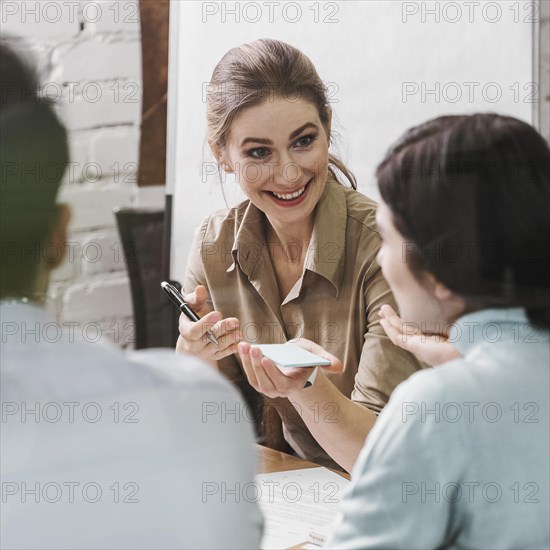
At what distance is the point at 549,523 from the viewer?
0.73 meters

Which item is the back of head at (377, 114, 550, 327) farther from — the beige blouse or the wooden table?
the wooden table

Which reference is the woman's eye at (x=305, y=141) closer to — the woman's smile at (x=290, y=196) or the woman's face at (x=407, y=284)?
the woman's smile at (x=290, y=196)

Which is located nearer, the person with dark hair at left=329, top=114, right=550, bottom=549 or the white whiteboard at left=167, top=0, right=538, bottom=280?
the person with dark hair at left=329, top=114, right=550, bottom=549

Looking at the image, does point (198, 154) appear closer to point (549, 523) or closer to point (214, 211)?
point (214, 211)

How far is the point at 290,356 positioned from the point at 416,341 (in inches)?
7.7

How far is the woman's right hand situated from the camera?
4.70ft

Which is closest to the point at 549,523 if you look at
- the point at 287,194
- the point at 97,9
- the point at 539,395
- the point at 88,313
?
the point at 539,395

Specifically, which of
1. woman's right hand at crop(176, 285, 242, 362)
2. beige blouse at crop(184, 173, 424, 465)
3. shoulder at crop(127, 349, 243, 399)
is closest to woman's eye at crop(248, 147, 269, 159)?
beige blouse at crop(184, 173, 424, 465)

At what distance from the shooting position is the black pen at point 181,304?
1446 millimetres

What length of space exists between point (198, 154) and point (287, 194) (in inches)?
10.1

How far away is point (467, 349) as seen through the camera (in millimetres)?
811

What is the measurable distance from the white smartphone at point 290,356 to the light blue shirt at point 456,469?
47 cm

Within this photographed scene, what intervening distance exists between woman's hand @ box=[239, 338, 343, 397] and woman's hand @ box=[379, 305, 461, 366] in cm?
11

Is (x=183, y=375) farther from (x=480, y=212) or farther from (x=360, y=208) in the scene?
(x=360, y=208)
